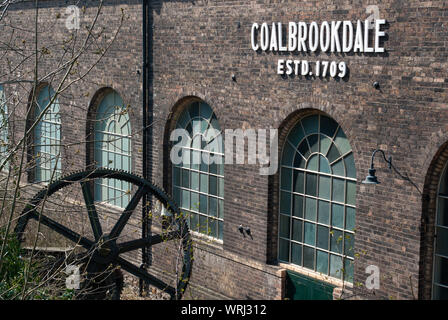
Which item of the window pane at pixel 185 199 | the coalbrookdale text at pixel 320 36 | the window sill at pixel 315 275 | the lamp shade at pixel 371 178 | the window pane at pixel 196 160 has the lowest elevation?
the window sill at pixel 315 275

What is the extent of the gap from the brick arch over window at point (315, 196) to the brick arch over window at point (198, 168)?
5.46 ft

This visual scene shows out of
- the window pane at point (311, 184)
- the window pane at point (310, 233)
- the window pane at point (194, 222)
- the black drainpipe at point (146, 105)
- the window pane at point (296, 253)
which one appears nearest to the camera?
the window pane at point (311, 184)

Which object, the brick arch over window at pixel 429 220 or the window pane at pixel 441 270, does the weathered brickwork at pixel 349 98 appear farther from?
the window pane at pixel 441 270

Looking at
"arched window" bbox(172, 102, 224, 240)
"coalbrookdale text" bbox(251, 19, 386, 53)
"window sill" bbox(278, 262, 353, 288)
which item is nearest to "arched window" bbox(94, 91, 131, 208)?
"arched window" bbox(172, 102, 224, 240)

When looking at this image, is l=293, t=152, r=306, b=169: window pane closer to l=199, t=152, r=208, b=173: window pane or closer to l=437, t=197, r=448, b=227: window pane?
l=199, t=152, r=208, b=173: window pane

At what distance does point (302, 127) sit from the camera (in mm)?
13570

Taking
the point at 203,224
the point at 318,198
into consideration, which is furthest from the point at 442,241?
the point at 203,224

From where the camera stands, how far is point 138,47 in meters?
17.0

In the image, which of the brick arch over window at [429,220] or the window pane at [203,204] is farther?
the window pane at [203,204]

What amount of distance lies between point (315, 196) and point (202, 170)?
130 inches

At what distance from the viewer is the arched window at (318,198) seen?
42.1 feet

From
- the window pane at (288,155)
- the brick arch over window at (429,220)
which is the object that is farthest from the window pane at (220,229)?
the brick arch over window at (429,220)

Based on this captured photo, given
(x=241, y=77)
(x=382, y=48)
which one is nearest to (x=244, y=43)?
(x=241, y=77)
